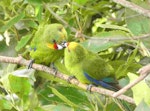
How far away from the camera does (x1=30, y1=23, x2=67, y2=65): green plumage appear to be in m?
1.26

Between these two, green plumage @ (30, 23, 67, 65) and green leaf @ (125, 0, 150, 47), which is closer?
green leaf @ (125, 0, 150, 47)

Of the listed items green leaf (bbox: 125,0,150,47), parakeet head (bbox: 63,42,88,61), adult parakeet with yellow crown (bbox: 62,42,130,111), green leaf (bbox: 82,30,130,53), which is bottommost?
adult parakeet with yellow crown (bbox: 62,42,130,111)

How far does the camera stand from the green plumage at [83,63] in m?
1.18

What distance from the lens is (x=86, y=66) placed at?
1287mm

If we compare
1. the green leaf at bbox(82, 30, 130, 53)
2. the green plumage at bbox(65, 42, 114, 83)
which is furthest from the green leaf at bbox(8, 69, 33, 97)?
the green plumage at bbox(65, 42, 114, 83)

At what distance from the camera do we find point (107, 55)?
1.22 metres

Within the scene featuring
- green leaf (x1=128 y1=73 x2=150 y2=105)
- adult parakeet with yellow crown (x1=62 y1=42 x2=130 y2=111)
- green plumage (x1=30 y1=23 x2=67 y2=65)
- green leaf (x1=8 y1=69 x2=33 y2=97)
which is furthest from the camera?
green plumage (x1=30 y1=23 x2=67 y2=65)

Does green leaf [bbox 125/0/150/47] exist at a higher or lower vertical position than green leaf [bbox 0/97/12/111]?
higher

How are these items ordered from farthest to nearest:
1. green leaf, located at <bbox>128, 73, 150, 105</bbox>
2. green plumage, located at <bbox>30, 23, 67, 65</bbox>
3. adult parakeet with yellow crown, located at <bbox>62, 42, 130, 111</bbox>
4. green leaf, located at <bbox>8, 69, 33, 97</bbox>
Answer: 1. green plumage, located at <bbox>30, 23, 67, 65</bbox>
2. adult parakeet with yellow crown, located at <bbox>62, 42, 130, 111</bbox>
3. green leaf, located at <bbox>8, 69, 33, 97</bbox>
4. green leaf, located at <bbox>128, 73, 150, 105</bbox>

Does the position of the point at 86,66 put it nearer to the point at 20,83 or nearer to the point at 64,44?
the point at 64,44

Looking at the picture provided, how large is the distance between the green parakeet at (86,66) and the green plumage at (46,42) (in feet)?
0.22

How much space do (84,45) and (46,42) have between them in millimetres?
370

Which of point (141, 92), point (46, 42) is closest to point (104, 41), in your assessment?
point (141, 92)

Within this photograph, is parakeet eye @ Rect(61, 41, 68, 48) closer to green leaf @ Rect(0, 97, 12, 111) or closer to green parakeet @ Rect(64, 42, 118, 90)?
green parakeet @ Rect(64, 42, 118, 90)
